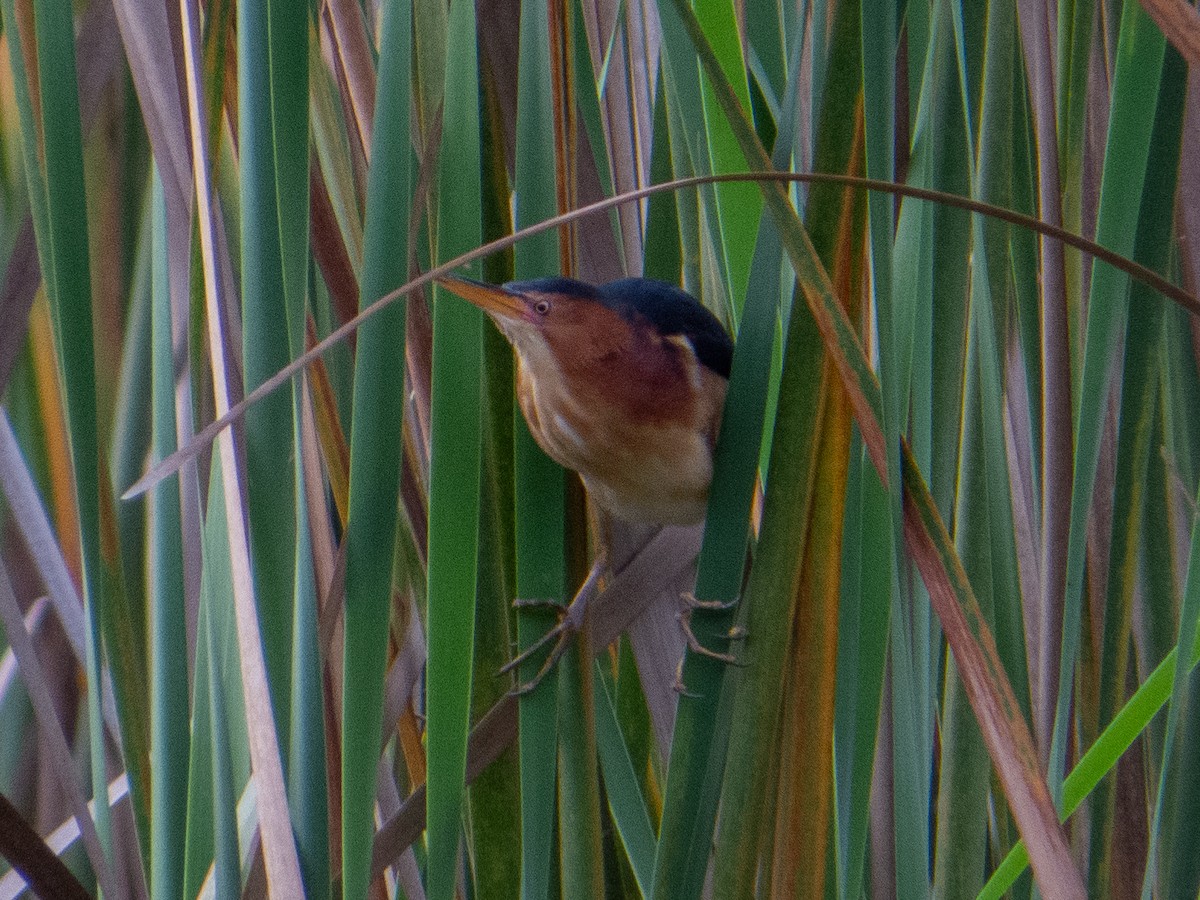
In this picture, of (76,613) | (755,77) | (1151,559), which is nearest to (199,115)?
(755,77)

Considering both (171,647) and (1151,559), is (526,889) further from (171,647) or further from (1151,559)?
(1151,559)

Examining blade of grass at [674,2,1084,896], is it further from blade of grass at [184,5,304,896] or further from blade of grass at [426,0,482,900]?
blade of grass at [184,5,304,896]

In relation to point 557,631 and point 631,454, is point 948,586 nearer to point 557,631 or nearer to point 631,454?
point 557,631

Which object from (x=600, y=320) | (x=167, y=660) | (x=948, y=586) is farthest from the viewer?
(x=600, y=320)

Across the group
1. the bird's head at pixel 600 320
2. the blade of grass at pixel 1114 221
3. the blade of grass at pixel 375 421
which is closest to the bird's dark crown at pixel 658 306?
the bird's head at pixel 600 320

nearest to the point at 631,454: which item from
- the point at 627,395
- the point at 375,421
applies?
the point at 627,395

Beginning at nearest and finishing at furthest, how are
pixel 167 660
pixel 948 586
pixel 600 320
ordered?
pixel 948 586 → pixel 167 660 → pixel 600 320

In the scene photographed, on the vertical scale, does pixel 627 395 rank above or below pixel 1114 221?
below
